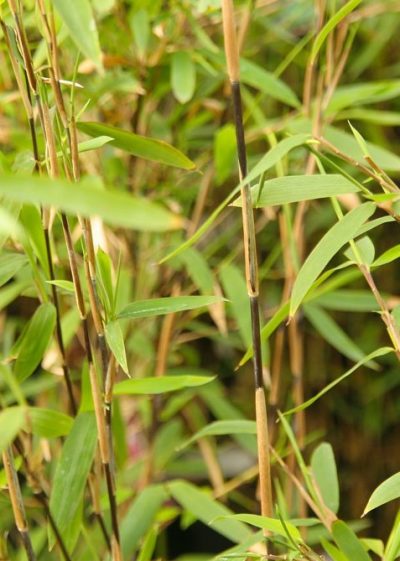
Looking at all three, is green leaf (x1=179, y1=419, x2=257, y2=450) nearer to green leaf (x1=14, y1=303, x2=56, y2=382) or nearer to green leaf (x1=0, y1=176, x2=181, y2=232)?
green leaf (x1=14, y1=303, x2=56, y2=382)

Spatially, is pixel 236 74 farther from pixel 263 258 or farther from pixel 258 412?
pixel 263 258

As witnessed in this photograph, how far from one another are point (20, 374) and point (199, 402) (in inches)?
34.3

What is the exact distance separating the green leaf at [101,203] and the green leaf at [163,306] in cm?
20

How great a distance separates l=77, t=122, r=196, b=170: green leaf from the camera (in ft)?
1.52

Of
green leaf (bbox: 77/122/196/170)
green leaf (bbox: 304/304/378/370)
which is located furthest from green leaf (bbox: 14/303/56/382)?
green leaf (bbox: 304/304/378/370)

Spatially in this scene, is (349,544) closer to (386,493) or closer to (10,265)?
(386,493)

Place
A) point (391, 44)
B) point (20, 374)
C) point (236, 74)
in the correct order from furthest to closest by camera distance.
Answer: point (391, 44), point (20, 374), point (236, 74)

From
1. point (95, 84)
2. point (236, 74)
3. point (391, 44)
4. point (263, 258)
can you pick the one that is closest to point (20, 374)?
point (236, 74)

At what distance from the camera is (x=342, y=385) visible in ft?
4.41

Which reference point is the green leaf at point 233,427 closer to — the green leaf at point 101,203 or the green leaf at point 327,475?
the green leaf at point 327,475

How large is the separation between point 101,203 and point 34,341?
29cm

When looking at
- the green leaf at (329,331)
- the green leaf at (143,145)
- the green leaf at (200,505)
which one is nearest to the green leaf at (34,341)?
the green leaf at (143,145)

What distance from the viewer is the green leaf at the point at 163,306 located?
18.2 inches

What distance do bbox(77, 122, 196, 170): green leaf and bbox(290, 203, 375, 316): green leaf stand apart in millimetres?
81
